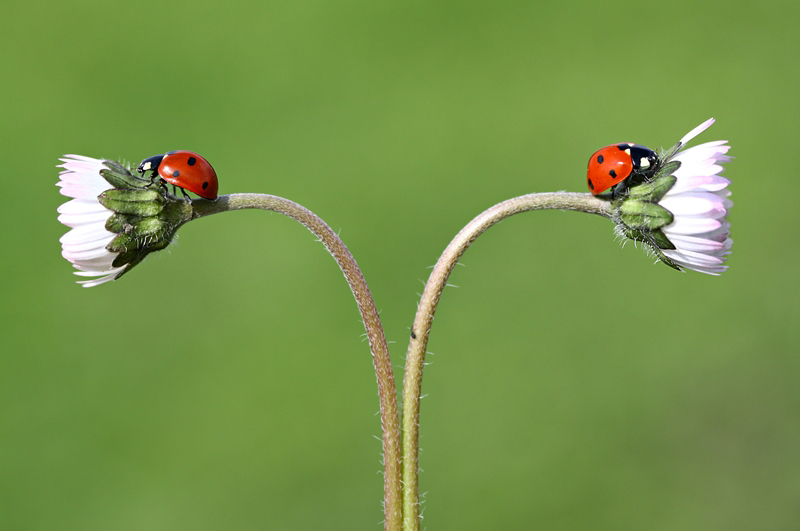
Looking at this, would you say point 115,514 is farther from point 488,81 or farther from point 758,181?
point 758,181

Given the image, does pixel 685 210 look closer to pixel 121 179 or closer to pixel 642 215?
pixel 642 215

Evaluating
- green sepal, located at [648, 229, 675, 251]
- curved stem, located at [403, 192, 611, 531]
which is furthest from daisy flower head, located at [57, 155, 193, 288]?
green sepal, located at [648, 229, 675, 251]

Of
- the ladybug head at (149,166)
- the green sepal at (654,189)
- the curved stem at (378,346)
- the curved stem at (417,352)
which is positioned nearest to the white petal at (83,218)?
the ladybug head at (149,166)

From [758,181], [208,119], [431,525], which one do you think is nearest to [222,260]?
[208,119]

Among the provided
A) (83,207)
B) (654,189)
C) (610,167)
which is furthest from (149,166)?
(654,189)

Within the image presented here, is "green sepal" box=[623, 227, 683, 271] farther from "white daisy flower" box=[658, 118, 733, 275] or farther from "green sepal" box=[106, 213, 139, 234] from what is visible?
"green sepal" box=[106, 213, 139, 234]

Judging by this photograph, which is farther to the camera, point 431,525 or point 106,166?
point 431,525
